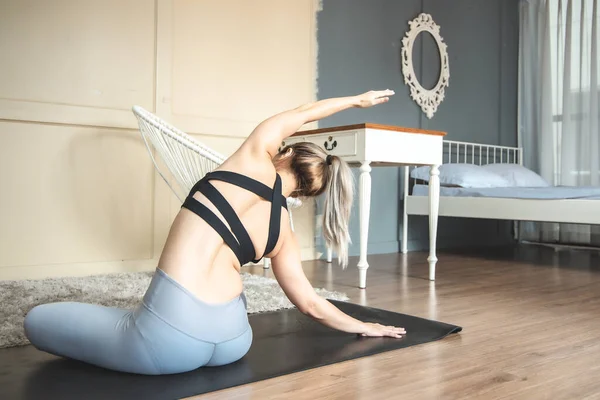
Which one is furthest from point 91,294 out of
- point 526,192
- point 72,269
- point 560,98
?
point 560,98

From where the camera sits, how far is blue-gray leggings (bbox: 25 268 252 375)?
140 centimetres

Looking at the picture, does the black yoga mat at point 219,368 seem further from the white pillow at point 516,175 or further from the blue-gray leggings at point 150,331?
the white pillow at point 516,175

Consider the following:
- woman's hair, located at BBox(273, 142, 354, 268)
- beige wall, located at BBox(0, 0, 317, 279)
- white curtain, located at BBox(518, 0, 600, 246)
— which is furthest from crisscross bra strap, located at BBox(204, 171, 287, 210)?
white curtain, located at BBox(518, 0, 600, 246)

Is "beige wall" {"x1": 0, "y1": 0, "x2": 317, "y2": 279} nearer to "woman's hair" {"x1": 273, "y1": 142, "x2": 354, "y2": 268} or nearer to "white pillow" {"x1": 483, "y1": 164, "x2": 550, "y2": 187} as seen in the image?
"woman's hair" {"x1": 273, "y1": 142, "x2": 354, "y2": 268}

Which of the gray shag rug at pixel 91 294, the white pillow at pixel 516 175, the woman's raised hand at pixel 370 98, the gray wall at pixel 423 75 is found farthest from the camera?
the white pillow at pixel 516 175

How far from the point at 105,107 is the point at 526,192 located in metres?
2.58

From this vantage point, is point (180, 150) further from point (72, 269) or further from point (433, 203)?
point (433, 203)

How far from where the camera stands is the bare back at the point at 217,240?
4.65 feet

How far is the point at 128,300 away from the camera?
234 cm

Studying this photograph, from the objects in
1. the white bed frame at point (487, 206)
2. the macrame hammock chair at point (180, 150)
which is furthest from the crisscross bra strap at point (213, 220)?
A: the white bed frame at point (487, 206)

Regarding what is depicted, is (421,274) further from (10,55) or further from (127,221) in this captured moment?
(10,55)

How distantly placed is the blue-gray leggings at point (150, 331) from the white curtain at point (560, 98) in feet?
14.2

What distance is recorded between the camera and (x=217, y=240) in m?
1.43

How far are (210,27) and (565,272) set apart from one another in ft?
8.48
